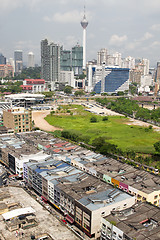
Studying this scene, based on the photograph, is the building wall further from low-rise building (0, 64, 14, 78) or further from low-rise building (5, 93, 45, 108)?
low-rise building (0, 64, 14, 78)

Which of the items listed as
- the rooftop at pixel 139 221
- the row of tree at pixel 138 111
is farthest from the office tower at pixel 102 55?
the rooftop at pixel 139 221

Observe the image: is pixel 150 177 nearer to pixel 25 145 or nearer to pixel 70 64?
pixel 25 145

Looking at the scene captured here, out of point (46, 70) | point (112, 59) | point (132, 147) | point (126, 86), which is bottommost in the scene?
point (132, 147)

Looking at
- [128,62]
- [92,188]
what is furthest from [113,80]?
[92,188]

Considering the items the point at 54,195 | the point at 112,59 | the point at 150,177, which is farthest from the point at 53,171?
the point at 112,59

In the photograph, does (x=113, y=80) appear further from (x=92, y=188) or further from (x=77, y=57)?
(x=92, y=188)

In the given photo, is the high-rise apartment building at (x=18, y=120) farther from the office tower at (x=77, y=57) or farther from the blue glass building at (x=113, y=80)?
the office tower at (x=77, y=57)
